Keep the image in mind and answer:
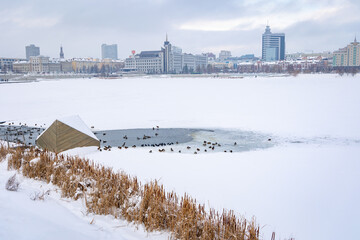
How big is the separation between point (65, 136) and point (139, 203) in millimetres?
7561

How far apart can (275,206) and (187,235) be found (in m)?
3.32

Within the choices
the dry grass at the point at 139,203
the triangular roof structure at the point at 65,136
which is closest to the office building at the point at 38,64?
the triangular roof structure at the point at 65,136

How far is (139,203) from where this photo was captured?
7031 millimetres

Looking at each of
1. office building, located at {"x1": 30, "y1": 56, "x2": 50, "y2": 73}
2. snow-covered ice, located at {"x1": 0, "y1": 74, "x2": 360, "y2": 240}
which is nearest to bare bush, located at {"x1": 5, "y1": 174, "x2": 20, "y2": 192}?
snow-covered ice, located at {"x1": 0, "y1": 74, "x2": 360, "y2": 240}

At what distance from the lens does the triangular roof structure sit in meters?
13.4

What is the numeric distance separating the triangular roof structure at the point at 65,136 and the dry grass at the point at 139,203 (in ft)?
11.6

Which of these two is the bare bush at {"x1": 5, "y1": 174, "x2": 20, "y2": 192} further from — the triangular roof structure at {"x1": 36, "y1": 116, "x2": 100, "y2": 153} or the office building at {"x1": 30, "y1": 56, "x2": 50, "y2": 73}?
the office building at {"x1": 30, "y1": 56, "x2": 50, "y2": 73}

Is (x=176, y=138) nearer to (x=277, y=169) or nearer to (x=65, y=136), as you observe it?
(x=65, y=136)

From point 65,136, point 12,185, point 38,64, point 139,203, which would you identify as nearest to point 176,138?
point 65,136

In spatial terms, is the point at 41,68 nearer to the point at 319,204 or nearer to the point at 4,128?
the point at 4,128

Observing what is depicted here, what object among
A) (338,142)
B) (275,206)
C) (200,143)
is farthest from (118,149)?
(338,142)

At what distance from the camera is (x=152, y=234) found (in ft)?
20.5

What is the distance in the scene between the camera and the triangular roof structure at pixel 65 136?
43.8 ft

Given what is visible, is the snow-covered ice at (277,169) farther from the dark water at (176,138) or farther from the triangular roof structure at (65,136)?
the dark water at (176,138)
